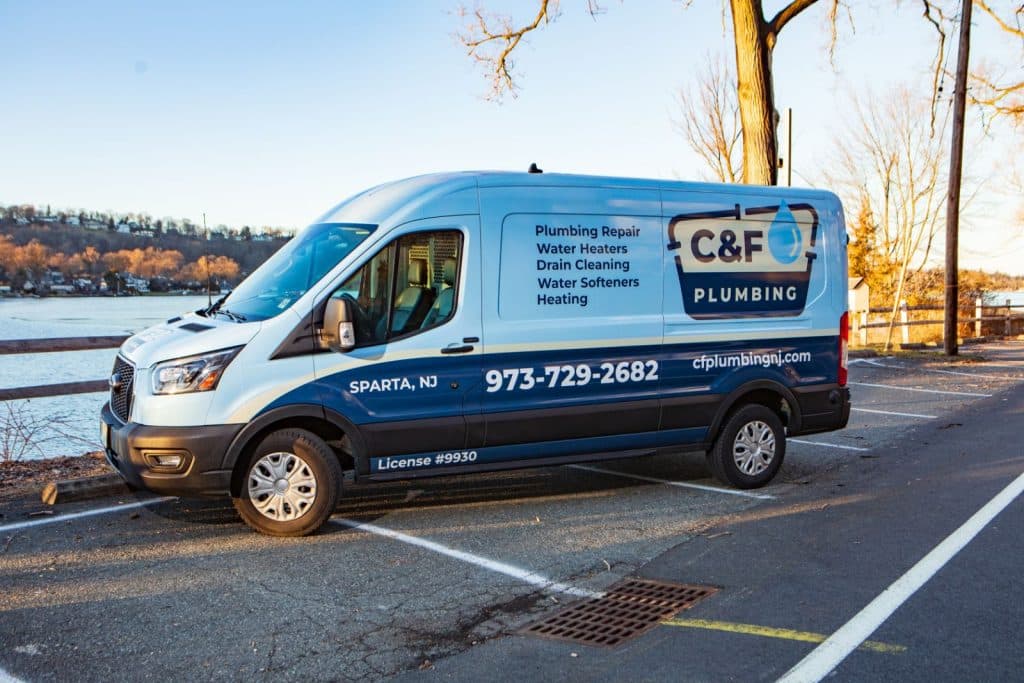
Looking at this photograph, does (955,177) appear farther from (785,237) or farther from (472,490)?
(472,490)

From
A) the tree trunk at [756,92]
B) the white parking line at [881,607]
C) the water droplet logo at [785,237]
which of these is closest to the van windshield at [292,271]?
the water droplet logo at [785,237]

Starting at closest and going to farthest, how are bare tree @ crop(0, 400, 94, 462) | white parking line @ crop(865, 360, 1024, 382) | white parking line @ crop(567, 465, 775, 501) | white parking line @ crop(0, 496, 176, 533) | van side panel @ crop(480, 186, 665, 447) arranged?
1. white parking line @ crop(0, 496, 176, 533)
2. van side panel @ crop(480, 186, 665, 447)
3. white parking line @ crop(567, 465, 775, 501)
4. bare tree @ crop(0, 400, 94, 462)
5. white parking line @ crop(865, 360, 1024, 382)

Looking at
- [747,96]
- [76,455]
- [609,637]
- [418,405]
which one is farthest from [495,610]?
[747,96]

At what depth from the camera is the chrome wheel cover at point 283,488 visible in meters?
5.96

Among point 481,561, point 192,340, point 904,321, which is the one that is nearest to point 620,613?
point 481,561

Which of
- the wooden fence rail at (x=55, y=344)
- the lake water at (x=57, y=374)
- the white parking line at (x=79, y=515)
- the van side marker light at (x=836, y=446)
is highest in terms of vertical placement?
the wooden fence rail at (x=55, y=344)

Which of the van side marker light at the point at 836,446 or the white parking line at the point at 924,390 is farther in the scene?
the white parking line at the point at 924,390

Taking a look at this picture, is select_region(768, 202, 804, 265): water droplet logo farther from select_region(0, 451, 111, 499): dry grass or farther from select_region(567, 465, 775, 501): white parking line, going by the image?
select_region(0, 451, 111, 499): dry grass

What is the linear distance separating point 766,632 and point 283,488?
10.6 feet

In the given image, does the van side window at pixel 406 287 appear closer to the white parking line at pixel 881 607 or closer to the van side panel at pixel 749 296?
the van side panel at pixel 749 296

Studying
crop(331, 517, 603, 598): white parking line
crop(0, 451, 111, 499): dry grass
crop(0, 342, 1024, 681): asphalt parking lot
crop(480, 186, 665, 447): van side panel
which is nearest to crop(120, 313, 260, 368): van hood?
crop(0, 342, 1024, 681): asphalt parking lot

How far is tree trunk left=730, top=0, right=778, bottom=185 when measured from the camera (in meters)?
15.0

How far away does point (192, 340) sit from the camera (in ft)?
19.2

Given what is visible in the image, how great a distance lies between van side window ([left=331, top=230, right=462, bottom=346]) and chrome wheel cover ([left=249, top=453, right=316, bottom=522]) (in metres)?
0.94
